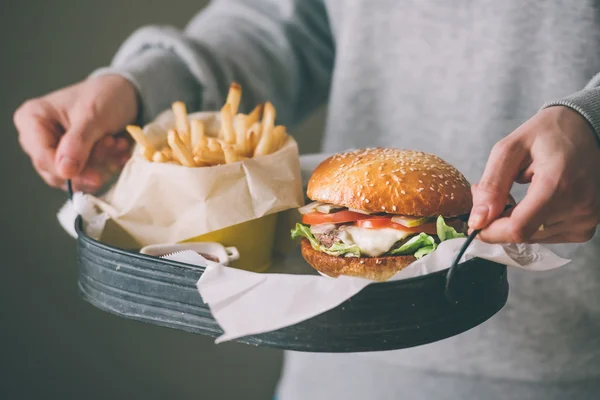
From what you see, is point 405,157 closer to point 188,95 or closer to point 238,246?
point 238,246

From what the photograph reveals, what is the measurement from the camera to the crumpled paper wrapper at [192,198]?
3.64ft

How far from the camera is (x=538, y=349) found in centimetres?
137

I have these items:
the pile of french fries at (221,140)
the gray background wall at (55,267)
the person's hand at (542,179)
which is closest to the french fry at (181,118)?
the pile of french fries at (221,140)

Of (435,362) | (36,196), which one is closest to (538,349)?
(435,362)

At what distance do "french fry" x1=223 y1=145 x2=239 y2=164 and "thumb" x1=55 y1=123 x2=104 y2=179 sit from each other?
0.28m

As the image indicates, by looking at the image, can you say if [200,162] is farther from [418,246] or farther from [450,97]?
[450,97]

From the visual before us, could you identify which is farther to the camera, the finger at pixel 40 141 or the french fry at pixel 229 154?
the finger at pixel 40 141

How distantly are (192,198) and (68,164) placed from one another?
0.26 m

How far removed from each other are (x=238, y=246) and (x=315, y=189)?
17cm

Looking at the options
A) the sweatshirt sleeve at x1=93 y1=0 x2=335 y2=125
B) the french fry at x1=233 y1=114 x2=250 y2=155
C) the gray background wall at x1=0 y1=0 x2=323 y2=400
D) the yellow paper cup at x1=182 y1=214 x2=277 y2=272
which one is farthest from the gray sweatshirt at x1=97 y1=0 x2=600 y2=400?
the gray background wall at x1=0 y1=0 x2=323 y2=400

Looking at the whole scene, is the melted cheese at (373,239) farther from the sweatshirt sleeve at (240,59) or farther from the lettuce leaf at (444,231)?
the sweatshirt sleeve at (240,59)

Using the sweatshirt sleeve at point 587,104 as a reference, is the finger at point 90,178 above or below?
below

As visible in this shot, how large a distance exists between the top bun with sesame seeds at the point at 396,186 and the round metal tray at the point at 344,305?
0.17 m

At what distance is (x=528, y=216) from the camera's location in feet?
2.58
